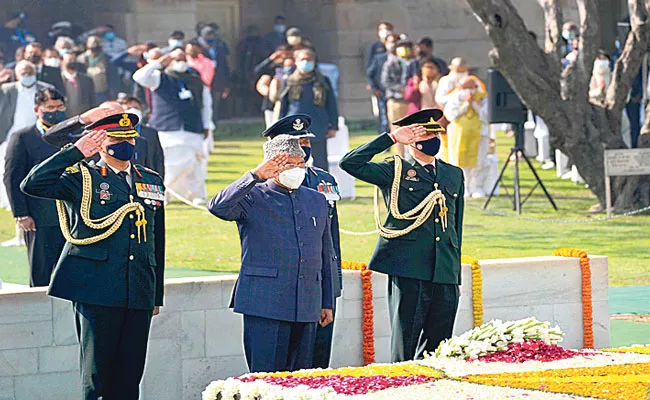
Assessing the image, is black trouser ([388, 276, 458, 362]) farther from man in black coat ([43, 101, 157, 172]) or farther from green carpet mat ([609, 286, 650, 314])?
green carpet mat ([609, 286, 650, 314])

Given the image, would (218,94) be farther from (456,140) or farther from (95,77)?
(456,140)

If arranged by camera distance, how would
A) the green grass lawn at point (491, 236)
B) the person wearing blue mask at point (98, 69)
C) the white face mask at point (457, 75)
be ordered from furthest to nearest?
the person wearing blue mask at point (98, 69) → the white face mask at point (457, 75) → the green grass lawn at point (491, 236)

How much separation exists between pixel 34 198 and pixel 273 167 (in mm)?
3439

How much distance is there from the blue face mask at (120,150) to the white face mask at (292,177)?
81cm

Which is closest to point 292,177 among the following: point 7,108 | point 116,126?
point 116,126

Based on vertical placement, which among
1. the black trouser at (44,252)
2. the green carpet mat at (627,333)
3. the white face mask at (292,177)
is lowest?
the green carpet mat at (627,333)

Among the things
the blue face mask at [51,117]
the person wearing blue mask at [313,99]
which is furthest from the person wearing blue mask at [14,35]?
the blue face mask at [51,117]

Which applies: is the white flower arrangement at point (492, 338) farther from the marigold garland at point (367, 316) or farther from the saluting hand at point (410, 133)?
the marigold garland at point (367, 316)

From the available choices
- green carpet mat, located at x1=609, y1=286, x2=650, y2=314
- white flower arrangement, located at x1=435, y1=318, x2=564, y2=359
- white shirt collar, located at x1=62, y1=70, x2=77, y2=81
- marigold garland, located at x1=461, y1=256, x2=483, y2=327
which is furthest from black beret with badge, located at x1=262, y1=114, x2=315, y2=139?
white shirt collar, located at x1=62, y1=70, x2=77, y2=81

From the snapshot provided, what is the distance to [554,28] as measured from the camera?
1858cm

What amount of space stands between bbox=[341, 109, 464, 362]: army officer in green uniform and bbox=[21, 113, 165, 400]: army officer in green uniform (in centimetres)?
155

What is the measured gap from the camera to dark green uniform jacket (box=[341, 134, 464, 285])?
882 cm

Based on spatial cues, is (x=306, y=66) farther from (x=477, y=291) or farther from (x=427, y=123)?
(x=427, y=123)

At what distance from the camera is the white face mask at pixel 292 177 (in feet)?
25.5
